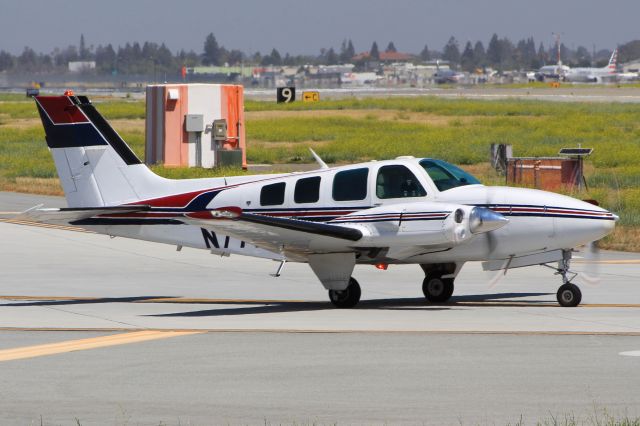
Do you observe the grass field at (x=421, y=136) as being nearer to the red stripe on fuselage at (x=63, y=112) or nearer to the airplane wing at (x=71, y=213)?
the airplane wing at (x=71, y=213)

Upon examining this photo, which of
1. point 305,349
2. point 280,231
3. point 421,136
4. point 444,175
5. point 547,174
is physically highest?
point 444,175

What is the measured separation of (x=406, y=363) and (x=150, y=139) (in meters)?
34.0

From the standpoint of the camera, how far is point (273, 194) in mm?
18312

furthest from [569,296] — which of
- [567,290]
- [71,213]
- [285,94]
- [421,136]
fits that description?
[285,94]

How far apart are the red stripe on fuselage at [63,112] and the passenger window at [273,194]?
143 inches

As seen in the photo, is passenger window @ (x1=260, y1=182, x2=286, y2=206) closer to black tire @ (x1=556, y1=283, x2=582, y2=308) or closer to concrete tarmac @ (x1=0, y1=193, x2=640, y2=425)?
concrete tarmac @ (x1=0, y1=193, x2=640, y2=425)

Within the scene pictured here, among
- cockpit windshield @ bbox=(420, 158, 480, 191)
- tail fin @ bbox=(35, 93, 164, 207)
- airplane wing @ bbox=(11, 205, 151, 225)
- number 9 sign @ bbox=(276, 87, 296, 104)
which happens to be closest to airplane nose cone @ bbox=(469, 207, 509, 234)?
cockpit windshield @ bbox=(420, 158, 480, 191)

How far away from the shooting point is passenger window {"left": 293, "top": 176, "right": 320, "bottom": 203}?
17984 millimetres

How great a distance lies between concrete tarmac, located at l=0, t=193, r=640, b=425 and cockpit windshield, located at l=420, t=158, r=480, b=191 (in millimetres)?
1908

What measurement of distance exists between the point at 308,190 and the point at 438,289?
2.63 metres

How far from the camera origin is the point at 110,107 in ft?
360

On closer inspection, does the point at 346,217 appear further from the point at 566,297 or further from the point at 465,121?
the point at 465,121

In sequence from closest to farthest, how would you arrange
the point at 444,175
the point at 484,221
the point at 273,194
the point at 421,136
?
the point at 484,221 < the point at 444,175 < the point at 273,194 < the point at 421,136

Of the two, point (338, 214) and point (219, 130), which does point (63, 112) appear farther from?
point (219, 130)
